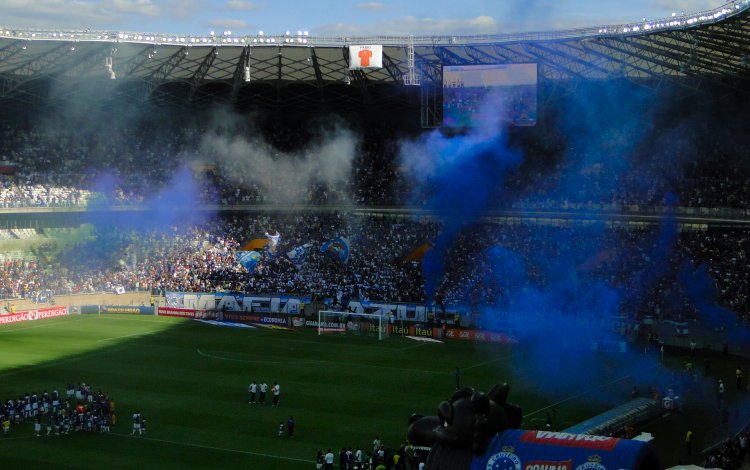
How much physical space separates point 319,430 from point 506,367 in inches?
514

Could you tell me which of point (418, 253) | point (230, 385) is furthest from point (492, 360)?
point (418, 253)

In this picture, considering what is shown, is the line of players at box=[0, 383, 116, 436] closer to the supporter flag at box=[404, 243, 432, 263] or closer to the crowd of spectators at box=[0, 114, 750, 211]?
the supporter flag at box=[404, 243, 432, 263]

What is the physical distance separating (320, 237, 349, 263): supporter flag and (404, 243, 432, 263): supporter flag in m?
4.73

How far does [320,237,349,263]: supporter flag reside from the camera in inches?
2665

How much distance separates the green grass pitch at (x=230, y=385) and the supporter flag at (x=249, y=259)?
29.9 feet

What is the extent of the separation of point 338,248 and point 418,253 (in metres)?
6.35

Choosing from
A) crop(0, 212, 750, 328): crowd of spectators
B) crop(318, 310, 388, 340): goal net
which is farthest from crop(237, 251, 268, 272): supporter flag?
crop(318, 310, 388, 340): goal net

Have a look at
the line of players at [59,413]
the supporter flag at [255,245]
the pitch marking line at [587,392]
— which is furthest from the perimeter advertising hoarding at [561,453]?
the supporter flag at [255,245]

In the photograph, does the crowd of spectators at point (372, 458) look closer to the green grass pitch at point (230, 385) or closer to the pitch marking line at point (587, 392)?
the green grass pitch at point (230, 385)

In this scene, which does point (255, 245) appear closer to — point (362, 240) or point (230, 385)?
point (362, 240)

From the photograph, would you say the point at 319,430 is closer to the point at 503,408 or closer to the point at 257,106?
the point at 503,408

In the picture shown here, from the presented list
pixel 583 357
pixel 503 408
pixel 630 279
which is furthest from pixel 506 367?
pixel 503 408

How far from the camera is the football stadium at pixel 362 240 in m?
38.4

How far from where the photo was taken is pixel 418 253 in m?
64.8
